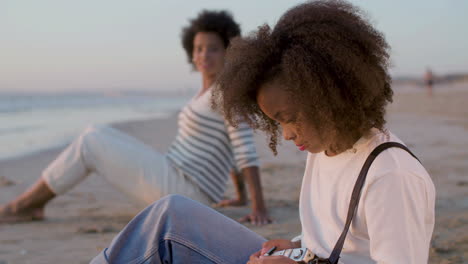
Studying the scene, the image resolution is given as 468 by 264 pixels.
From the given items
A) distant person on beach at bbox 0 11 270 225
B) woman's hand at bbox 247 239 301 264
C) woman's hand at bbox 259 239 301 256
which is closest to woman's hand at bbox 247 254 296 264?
woman's hand at bbox 247 239 301 264

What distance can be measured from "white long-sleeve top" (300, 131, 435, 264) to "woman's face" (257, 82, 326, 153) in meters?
0.09

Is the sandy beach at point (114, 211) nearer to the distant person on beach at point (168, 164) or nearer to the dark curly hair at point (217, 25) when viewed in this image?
the distant person on beach at point (168, 164)

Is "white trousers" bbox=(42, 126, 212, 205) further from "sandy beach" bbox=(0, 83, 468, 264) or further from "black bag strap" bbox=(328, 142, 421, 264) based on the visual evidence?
"black bag strap" bbox=(328, 142, 421, 264)

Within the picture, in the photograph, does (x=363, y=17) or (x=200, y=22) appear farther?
(x=200, y=22)

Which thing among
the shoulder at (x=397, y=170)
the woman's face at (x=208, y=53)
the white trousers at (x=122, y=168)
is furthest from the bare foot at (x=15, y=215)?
the shoulder at (x=397, y=170)

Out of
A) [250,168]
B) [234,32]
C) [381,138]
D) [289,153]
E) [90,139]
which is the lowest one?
[289,153]

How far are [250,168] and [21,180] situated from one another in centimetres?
310

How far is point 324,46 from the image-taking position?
1345 millimetres

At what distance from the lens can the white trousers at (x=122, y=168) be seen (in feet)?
10.00

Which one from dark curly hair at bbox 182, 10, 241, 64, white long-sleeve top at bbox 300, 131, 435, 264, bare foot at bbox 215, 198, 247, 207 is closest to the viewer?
white long-sleeve top at bbox 300, 131, 435, 264

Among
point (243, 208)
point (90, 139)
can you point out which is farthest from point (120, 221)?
point (243, 208)

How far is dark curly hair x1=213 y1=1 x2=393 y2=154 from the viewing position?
1346 millimetres

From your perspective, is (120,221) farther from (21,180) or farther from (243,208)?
(21,180)

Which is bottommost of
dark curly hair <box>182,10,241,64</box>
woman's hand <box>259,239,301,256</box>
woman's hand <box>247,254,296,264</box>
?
woman's hand <box>259,239,301,256</box>
